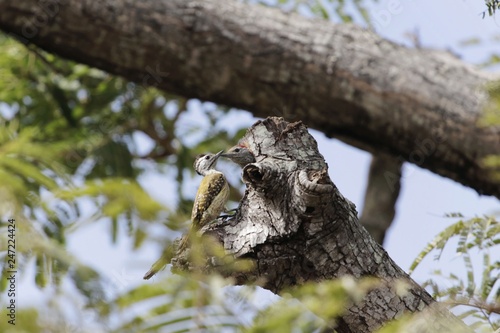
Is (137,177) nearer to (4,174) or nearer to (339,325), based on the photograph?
(339,325)

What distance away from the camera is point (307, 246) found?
2604 mm

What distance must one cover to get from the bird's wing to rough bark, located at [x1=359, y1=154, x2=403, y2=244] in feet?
5.26

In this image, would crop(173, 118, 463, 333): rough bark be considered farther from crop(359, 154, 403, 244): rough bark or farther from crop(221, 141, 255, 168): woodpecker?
crop(359, 154, 403, 244): rough bark

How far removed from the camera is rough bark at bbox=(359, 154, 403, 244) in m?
5.62

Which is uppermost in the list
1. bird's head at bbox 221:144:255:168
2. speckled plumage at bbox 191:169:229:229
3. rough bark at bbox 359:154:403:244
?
rough bark at bbox 359:154:403:244

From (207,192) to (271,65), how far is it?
44.7 inches

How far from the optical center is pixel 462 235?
3092 millimetres

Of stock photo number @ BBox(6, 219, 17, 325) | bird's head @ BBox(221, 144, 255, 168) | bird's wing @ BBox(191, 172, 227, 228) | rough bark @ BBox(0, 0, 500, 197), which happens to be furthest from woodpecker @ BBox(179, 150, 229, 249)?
stock photo number @ BBox(6, 219, 17, 325)

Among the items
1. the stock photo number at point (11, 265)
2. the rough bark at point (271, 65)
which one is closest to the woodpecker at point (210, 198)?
the rough bark at point (271, 65)

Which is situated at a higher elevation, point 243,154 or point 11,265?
point 243,154

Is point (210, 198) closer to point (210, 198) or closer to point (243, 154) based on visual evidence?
point (210, 198)

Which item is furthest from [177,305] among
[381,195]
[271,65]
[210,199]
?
[381,195]

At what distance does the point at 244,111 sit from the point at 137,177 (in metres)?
1.21

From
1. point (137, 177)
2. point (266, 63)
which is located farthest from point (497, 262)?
point (137, 177)
